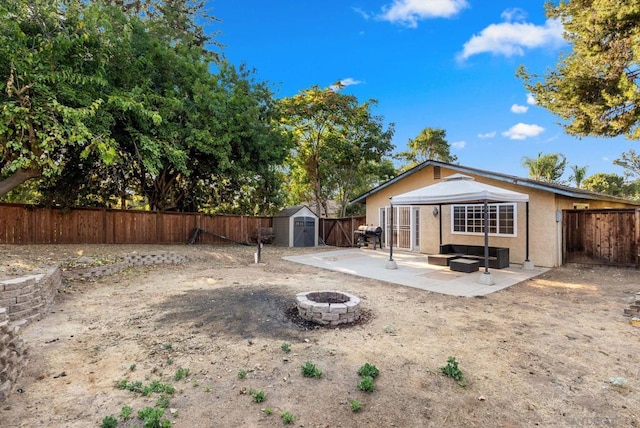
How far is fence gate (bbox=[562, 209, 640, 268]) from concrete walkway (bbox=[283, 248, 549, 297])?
158 cm

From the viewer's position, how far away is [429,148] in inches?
990

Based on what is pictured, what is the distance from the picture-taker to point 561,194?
28.6 feet

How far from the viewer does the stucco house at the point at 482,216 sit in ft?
29.2

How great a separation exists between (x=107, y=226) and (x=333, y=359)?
1150 centimetres

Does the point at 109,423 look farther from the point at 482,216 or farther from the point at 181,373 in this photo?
→ the point at 482,216

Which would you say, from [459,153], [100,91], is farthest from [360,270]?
[459,153]

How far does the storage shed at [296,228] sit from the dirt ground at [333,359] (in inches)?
→ 344

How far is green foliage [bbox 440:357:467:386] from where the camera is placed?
280cm

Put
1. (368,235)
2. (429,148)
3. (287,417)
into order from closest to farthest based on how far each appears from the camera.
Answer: (287,417) → (368,235) → (429,148)

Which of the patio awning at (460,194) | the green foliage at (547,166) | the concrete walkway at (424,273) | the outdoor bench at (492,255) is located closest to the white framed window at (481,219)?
the outdoor bench at (492,255)

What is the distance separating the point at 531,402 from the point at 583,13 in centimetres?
1194

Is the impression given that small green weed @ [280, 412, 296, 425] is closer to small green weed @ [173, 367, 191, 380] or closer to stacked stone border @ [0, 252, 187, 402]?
small green weed @ [173, 367, 191, 380]

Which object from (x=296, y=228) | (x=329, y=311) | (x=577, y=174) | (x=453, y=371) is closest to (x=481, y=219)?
(x=296, y=228)

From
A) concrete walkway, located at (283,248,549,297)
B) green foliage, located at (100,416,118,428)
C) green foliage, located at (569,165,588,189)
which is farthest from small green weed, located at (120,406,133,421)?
green foliage, located at (569,165,588,189)
